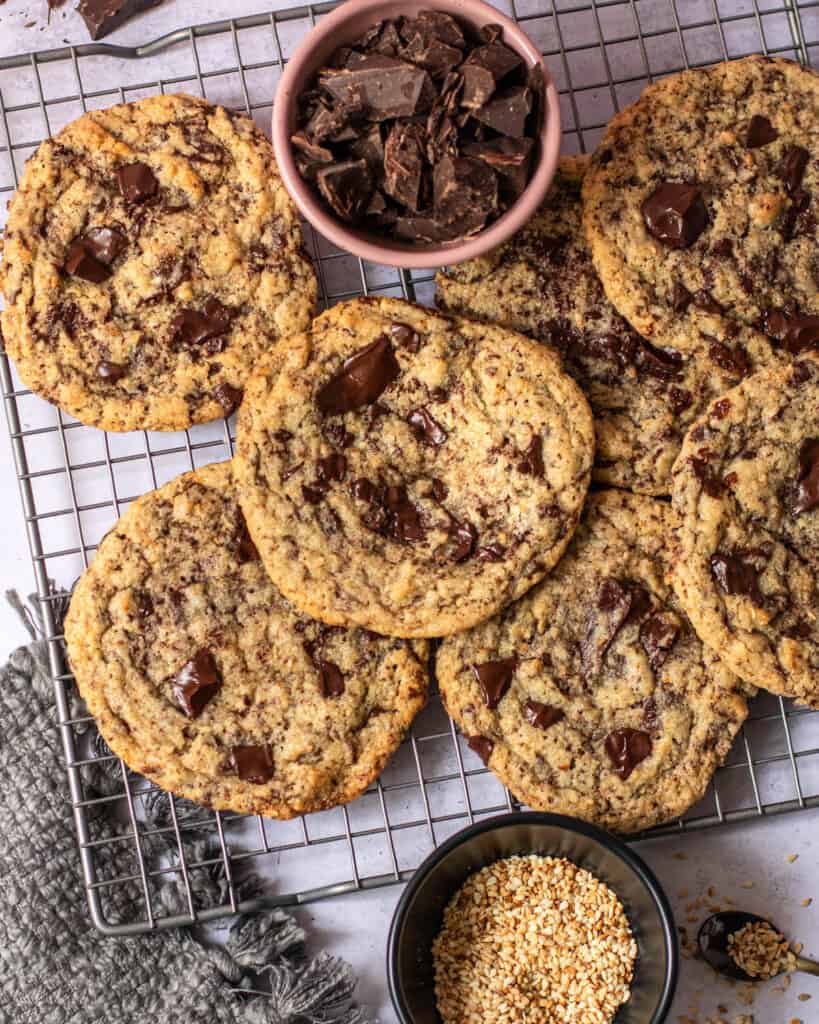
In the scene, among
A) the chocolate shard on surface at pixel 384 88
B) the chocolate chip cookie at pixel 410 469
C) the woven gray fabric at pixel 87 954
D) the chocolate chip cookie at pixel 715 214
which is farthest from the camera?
the woven gray fabric at pixel 87 954

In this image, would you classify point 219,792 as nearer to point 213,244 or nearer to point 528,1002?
point 528,1002

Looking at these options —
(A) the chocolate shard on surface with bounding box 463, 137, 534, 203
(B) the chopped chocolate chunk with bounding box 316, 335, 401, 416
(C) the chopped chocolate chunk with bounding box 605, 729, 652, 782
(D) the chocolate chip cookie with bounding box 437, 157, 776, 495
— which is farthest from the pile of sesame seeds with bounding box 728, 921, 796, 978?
(A) the chocolate shard on surface with bounding box 463, 137, 534, 203

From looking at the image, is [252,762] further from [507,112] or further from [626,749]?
[507,112]

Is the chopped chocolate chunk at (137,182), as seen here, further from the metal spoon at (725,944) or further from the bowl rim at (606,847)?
the metal spoon at (725,944)

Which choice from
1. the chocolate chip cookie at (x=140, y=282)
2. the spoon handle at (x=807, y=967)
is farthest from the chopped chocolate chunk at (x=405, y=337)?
the spoon handle at (x=807, y=967)

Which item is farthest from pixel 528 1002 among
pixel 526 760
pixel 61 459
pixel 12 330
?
pixel 12 330
